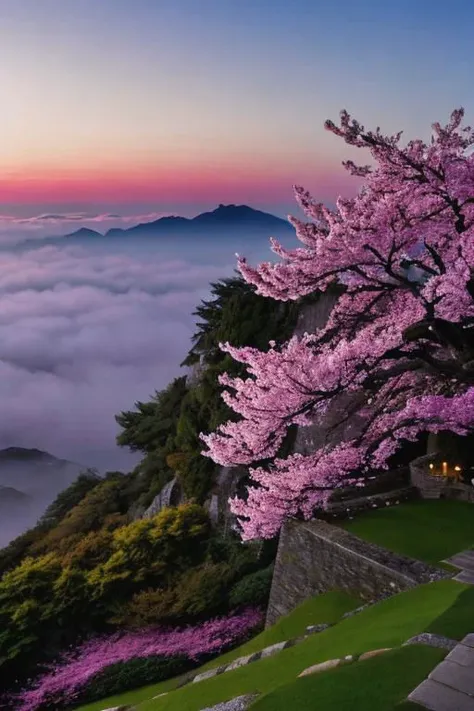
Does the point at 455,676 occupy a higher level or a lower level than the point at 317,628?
higher

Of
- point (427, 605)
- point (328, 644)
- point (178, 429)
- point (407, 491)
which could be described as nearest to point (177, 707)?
point (328, 644)

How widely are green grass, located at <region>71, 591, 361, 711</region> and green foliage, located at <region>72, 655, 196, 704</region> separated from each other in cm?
39

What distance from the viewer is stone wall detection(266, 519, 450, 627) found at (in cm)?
928

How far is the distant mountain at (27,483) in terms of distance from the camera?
185 ft

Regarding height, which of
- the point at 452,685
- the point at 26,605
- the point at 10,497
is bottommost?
the point at 26,605

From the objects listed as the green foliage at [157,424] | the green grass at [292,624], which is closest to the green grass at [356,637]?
the green grass at [292,624]

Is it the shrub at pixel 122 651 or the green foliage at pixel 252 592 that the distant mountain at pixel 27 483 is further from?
the green foliage at pixel 252 592

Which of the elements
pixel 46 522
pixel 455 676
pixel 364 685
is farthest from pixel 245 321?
pixel 455 676

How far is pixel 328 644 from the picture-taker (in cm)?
686

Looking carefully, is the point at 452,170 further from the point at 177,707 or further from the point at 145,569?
the point at 145,569

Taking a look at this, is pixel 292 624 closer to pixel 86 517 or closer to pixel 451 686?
pixel 451 686

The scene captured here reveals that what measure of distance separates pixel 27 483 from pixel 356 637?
65847mm

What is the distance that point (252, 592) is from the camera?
14031 millimetres

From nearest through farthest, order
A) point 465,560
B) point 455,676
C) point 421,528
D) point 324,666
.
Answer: point 455,676 < point 324,666 < point 465,560 < point 421,528
